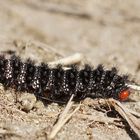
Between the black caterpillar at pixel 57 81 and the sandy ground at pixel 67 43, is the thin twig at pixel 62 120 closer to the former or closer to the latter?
the sandy ground at pixel 67 43

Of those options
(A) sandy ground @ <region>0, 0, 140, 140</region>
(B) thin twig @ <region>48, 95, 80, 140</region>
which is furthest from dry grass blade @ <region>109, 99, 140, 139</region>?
(B) thin twig @ <region>48, 95, 80, 140</region>

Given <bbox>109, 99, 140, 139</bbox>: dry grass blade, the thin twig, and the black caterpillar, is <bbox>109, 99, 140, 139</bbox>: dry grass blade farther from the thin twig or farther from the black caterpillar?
the thin twig

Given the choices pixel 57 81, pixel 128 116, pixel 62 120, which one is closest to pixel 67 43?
pixel 57 81

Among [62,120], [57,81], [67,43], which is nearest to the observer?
[62,120]

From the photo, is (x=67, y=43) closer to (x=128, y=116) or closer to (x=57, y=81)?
(x=57, y=81)

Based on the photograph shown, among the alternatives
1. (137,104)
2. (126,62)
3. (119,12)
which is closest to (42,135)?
(137,104)

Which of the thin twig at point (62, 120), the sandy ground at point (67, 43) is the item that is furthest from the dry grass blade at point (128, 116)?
the thin twig at point (62, 120)

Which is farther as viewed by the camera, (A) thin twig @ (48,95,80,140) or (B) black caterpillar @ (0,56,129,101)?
(B) black caterpillar @ (0,56,129,101)
